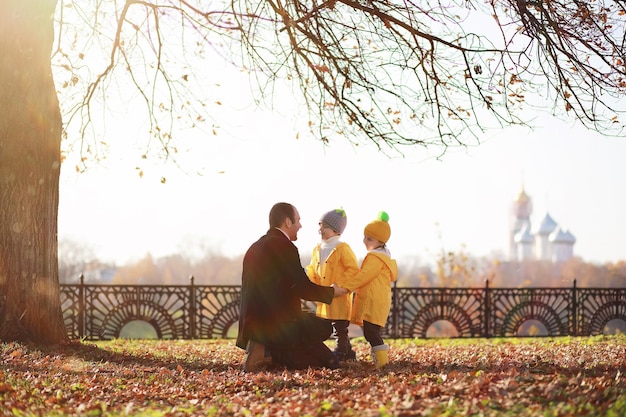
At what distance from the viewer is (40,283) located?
10438 millimetres

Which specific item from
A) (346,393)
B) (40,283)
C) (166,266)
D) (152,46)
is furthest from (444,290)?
(166,266)

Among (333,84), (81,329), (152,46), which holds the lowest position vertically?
(81,329)

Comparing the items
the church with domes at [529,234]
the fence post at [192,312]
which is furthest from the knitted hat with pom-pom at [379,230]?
the church with domes at [529,234]

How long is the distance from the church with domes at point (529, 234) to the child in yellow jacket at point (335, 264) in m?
124

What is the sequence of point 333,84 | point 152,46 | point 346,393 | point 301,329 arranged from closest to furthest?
point 346,393
point 301,329
point 333,84
point 152,46

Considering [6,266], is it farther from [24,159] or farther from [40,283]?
[24,159]

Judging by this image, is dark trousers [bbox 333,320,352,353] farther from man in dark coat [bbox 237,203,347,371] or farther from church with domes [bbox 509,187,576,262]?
church with domes [bbox 509,187,576,262]

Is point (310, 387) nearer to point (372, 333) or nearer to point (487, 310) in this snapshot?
point (372, 333)

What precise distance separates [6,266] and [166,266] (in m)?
76.5

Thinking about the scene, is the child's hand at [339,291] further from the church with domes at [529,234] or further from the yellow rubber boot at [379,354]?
A: the church with domes at [529,234]

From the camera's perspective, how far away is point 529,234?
133m

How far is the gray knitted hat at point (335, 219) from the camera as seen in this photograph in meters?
8.38

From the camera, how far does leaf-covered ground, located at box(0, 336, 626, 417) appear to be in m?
5.46

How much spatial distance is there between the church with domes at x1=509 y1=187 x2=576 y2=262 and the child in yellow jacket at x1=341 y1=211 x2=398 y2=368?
12376 cm
